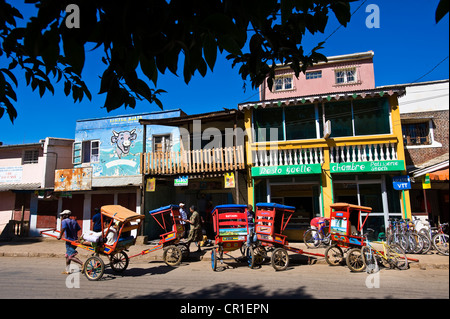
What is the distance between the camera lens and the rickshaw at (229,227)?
7996 millimetres

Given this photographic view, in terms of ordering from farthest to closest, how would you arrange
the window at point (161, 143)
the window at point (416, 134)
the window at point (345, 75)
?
the window at point (345, 75) < the window at point (161, 143) < the window at point (416, 134)

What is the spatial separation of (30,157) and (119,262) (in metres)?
14.3

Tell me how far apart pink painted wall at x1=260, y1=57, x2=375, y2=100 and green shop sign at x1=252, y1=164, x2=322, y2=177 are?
26.7 feet

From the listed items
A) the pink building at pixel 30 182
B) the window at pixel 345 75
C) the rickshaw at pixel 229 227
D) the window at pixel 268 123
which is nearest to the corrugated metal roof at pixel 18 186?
the pink building at pixel 30 182

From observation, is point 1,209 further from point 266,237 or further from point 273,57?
point 273,57

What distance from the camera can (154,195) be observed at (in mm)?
15508

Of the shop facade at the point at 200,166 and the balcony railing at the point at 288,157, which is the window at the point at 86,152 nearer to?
the shop facade at the point at 200,166

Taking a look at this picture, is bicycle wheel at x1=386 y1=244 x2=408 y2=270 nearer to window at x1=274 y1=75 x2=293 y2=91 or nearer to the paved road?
the paved road

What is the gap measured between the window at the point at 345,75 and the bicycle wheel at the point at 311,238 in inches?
479

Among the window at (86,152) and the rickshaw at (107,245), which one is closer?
the rickshaw at (107,245)

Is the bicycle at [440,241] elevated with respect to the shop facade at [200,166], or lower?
lower

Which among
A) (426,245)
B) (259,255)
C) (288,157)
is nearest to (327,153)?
(288,157)

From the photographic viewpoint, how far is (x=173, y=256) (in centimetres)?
912

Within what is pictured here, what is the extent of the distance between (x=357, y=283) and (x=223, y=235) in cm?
349
